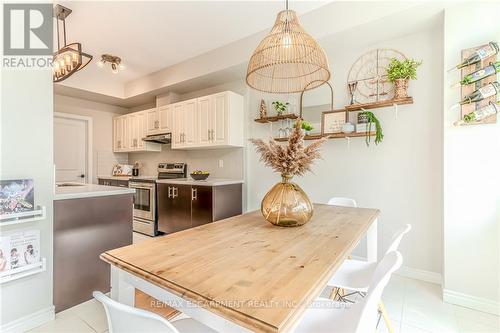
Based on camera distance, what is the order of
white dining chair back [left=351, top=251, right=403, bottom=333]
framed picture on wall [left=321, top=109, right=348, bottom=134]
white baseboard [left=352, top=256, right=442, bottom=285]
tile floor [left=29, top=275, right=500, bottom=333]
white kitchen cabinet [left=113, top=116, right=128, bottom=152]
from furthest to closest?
white kitchen cabinet [left=113, top=116, right=128, bottom=152], framed picture on wall [left=321, top=109, right=348, bottom=134], white baseboard [left=352, top=256, right=442, bottom=285], tile floor [left=29, top=275, right=500, bottom=333], white dining chair back [left=351, top=251, right=403, bottom=333]

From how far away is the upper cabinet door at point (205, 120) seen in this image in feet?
12.2

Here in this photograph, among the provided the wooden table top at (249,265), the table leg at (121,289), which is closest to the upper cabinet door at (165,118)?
the wooden table top at (249,265)

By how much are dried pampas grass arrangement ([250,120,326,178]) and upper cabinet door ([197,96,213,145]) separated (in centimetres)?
239

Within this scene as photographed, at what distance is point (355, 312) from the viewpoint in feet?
3.31

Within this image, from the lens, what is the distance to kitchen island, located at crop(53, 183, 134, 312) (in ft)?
6.36

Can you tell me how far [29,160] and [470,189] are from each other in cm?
333

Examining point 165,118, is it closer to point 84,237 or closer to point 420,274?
point 84,237

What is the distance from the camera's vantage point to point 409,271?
99.3 inches

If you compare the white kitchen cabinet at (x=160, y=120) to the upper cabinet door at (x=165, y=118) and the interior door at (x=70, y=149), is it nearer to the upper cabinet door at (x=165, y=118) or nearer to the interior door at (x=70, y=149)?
the upper cabinet door at (x=165, y=118)

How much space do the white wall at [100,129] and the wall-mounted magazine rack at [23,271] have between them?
364 centimetres

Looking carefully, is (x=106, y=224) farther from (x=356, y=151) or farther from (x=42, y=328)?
(x=356, y=151)

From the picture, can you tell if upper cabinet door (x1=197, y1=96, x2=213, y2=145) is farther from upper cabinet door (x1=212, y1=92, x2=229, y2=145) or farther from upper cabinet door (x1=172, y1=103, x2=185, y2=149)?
upper cabinet door (x1=172, y1=103, x2=185, y2=149)

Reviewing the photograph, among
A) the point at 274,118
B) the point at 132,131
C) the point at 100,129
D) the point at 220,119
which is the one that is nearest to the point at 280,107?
the point at 274,118

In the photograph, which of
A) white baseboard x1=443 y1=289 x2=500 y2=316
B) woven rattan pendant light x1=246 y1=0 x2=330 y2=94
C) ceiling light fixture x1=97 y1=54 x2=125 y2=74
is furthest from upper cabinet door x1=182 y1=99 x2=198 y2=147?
white baseboard x1=443 y1=289 x2=500 y2=316
